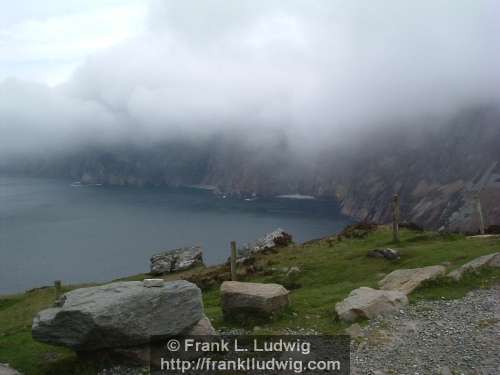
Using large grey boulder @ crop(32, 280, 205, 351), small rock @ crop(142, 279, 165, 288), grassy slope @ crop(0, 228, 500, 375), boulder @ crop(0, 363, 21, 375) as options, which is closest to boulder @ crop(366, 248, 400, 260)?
grassy slope @ crop(0, 228, 500, 375)

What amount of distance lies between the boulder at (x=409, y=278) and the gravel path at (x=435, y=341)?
5.40 feet

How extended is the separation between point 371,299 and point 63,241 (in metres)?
165

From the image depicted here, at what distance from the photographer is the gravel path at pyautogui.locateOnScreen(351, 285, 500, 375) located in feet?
44.3

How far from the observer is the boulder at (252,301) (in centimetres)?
1800

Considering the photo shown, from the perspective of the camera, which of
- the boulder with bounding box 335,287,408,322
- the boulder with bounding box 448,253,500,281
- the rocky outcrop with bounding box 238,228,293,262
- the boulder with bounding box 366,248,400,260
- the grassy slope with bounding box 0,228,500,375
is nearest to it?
the boulder with bounding box 335,287,408,322

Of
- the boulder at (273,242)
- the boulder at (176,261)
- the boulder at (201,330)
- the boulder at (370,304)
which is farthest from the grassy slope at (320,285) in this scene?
the boulder at (176,261)

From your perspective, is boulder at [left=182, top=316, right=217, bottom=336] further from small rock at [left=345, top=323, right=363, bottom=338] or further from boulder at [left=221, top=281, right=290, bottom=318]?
small rock at [left=345, top=323, right=363, bottom=338]

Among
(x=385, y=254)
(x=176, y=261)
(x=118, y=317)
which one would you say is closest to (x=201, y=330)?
(x=118, y=317)

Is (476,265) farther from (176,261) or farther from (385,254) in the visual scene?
(176,261)

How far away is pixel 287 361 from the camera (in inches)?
568

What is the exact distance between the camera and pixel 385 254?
29.7 m

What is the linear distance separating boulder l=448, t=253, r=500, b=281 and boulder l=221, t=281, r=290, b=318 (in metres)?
8.30

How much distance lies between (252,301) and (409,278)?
8.06 metres

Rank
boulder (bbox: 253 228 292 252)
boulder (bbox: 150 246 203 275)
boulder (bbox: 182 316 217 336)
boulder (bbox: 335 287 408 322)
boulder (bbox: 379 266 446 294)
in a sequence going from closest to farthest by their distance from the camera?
boulder (bbox: 182 316 217 336)
boulder (bbox: 335 287 408 322)
boulder (bbox: 379 266 446 294)
boulder (bbox: 253 228 292 252)
boulder (bbox: 150 246 203 275)
